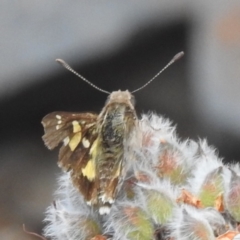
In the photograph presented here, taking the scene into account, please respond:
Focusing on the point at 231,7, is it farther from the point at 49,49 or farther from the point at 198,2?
the point at 49,49

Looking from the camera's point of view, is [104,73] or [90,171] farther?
[104,73]

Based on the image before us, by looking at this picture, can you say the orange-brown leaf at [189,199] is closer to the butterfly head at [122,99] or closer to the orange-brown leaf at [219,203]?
the orange-brown leaf at [219,203]

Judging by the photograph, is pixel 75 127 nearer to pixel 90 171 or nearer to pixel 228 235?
pixel 90 171

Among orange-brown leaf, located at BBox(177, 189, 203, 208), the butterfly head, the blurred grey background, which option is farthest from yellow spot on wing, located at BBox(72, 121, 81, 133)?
the blurred grey background

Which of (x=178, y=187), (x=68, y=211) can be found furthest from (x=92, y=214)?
(x=178, y=187)

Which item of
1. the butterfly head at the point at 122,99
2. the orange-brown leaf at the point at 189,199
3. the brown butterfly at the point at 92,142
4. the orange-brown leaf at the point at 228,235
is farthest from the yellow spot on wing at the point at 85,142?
the orange-brown leaf at the point at 228,235

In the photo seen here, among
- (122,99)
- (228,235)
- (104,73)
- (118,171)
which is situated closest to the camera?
(228,235)

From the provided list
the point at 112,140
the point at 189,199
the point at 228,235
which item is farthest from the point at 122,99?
the point at 228,235

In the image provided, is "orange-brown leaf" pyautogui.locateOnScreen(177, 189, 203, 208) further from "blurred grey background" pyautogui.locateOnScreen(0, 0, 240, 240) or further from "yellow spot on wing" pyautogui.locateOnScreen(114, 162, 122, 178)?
"blurred grey background" pyautogui.locateOnScreen(0, 0, 240, 240)
